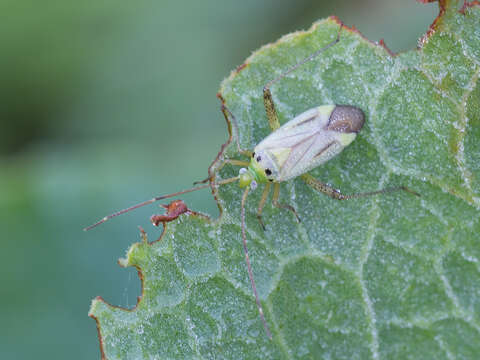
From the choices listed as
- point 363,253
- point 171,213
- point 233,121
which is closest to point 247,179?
point 233,121

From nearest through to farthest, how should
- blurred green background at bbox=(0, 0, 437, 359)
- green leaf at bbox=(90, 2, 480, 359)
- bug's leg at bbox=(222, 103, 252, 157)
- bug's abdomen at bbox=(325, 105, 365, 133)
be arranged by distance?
green leaf at bbox=(90, 2, 480, 359), bug's abdomen at bbox=(325, 105, 365, 133), bug's leg at bbox=(222, 103, 252, 157), blurred green background at bbox=(0, 0, 437, 359)

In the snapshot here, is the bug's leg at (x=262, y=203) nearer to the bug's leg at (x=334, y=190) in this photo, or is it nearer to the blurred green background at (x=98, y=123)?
the bug's leg at (x=334, y=190)

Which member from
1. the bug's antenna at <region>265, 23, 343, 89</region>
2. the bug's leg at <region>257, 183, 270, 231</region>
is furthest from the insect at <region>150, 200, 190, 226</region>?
the bug's antenna at <region>265, 23, 343, 89</region>

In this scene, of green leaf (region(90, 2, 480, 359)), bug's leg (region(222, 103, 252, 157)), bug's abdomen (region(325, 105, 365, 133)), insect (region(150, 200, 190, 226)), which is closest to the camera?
green leaf (region(90, 2, 480, 359))

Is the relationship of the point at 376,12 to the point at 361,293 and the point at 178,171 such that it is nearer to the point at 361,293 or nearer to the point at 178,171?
the point at 178,171

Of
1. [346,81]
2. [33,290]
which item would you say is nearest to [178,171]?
[33,290]

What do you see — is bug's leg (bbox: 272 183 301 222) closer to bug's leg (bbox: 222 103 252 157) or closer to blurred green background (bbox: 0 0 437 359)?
bug's leg (bbox: 222 103 252 157)

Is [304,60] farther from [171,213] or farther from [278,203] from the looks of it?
[171,213]
